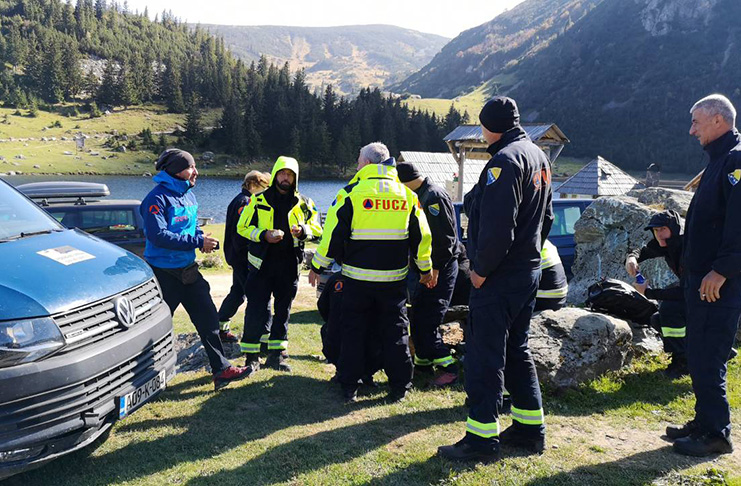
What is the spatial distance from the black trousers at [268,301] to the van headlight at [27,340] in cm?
250

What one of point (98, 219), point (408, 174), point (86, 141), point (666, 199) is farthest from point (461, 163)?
point (86, 141)

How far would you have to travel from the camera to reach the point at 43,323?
9.37 ft

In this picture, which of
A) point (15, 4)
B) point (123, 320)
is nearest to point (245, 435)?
point (123, 320)

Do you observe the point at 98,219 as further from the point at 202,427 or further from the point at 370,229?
the point at 370,229

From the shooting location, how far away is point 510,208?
323 cm

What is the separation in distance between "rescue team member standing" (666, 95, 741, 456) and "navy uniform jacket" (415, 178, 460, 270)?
6.92ft

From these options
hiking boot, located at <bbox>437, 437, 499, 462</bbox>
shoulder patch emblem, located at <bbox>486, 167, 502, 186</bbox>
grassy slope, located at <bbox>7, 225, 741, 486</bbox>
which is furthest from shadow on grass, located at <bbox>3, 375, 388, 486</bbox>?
shoulder patch emblem, located at <bbox>486, 167, 502, 186</bbox>

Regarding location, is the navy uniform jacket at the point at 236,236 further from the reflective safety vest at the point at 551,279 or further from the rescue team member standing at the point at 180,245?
the reflective safety vest at the point at 551,279

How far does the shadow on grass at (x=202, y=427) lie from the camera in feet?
10.9

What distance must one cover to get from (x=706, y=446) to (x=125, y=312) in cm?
404

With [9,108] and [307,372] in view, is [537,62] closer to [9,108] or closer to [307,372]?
[9,108]

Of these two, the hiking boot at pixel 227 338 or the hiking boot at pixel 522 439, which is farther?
the hiking boot at pixel 227 338

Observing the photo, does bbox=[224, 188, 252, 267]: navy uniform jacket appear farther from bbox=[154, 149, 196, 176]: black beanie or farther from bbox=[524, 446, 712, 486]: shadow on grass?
bbox=[524, 446, 712, 486]: shadow on grass

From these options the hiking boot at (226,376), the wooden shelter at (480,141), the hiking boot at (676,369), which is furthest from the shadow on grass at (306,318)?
the wooden shelter at (480,141)
